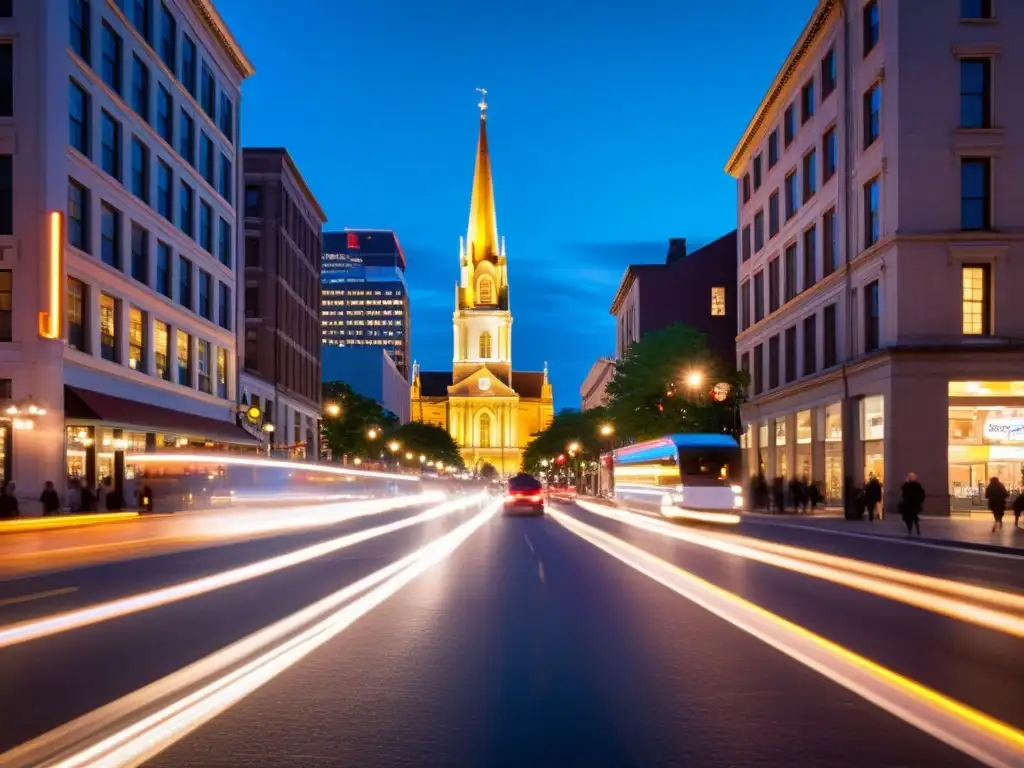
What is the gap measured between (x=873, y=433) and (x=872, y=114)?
41.4ft

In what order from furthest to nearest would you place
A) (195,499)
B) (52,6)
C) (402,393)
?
(402,393) < (195,499) < (52,6)

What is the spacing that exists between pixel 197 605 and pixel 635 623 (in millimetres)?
5512

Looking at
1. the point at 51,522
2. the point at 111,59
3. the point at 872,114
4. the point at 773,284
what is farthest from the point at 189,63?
the point at 773,284

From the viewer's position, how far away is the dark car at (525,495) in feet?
155

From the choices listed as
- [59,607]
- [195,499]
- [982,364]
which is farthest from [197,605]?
[982,364]

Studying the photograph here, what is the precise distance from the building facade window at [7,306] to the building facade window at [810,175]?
3421 cm

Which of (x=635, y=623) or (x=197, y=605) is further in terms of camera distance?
(x=197, y=605)

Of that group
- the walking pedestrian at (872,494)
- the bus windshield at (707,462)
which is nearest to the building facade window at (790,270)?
the bus windshield at (707,462)

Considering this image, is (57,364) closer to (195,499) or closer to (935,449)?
(195,499)

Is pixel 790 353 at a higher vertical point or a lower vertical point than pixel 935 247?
lower

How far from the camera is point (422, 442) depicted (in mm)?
152875

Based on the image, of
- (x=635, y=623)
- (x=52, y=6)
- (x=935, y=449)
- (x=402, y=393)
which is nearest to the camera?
(x=635, y=623)

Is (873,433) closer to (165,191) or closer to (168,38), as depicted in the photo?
(165,191)

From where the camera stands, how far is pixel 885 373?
40531mm
